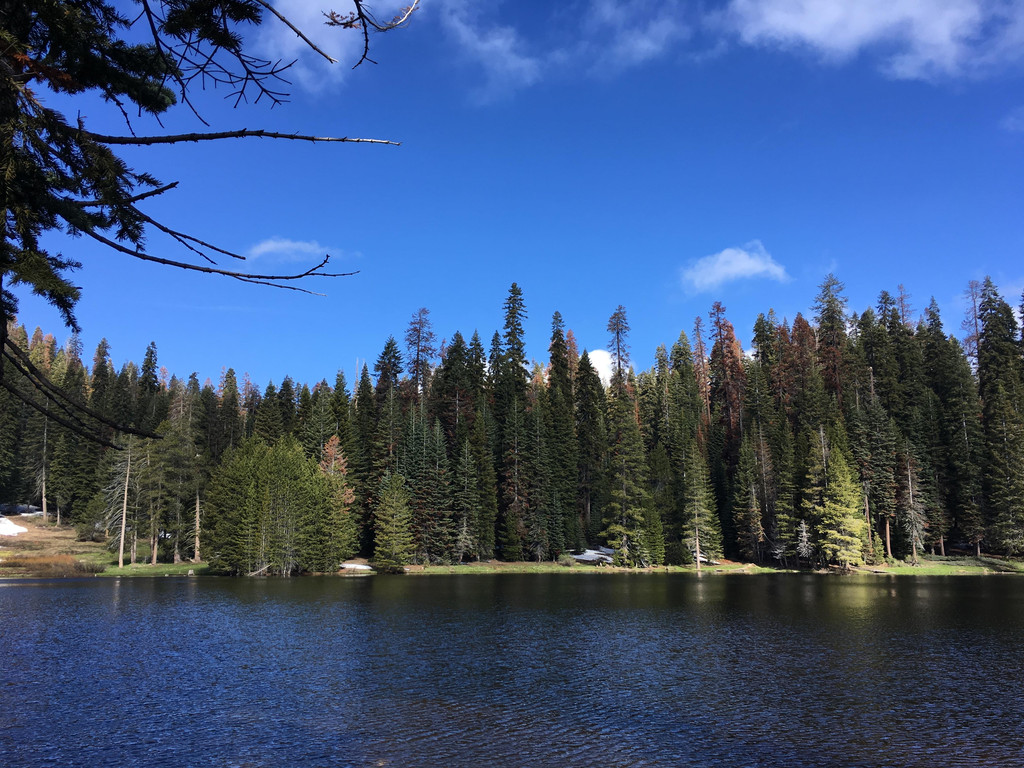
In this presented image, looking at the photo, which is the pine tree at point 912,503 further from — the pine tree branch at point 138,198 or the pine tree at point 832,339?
the pine tree branch at point 138,198

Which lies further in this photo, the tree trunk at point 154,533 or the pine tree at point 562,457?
the pine tree at point 562,457

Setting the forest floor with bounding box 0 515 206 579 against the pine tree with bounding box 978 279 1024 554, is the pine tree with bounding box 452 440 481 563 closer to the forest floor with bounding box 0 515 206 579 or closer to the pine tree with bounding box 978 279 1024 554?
the forest floor with bounding box 0 515 206 579

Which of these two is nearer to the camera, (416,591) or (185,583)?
(416,591)

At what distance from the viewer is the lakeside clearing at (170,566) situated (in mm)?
60344

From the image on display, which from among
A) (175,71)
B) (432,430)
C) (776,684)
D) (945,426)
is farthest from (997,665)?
(945,426)

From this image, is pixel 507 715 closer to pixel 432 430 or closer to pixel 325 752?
pixel 325 752

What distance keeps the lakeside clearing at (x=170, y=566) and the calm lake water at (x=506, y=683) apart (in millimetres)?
23786

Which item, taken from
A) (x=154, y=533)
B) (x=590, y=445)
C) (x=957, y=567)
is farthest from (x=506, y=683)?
(x=957, y=567)

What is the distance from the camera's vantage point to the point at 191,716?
17.5m

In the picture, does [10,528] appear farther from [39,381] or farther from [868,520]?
[868,520]

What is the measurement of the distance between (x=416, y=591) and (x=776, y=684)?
3145 centimetres

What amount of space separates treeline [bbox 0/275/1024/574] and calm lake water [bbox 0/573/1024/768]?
2674 cm

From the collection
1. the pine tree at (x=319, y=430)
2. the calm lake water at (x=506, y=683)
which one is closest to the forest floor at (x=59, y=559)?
the pine tree at (x=319, y=430)

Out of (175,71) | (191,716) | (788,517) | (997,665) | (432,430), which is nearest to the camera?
(175,71)
